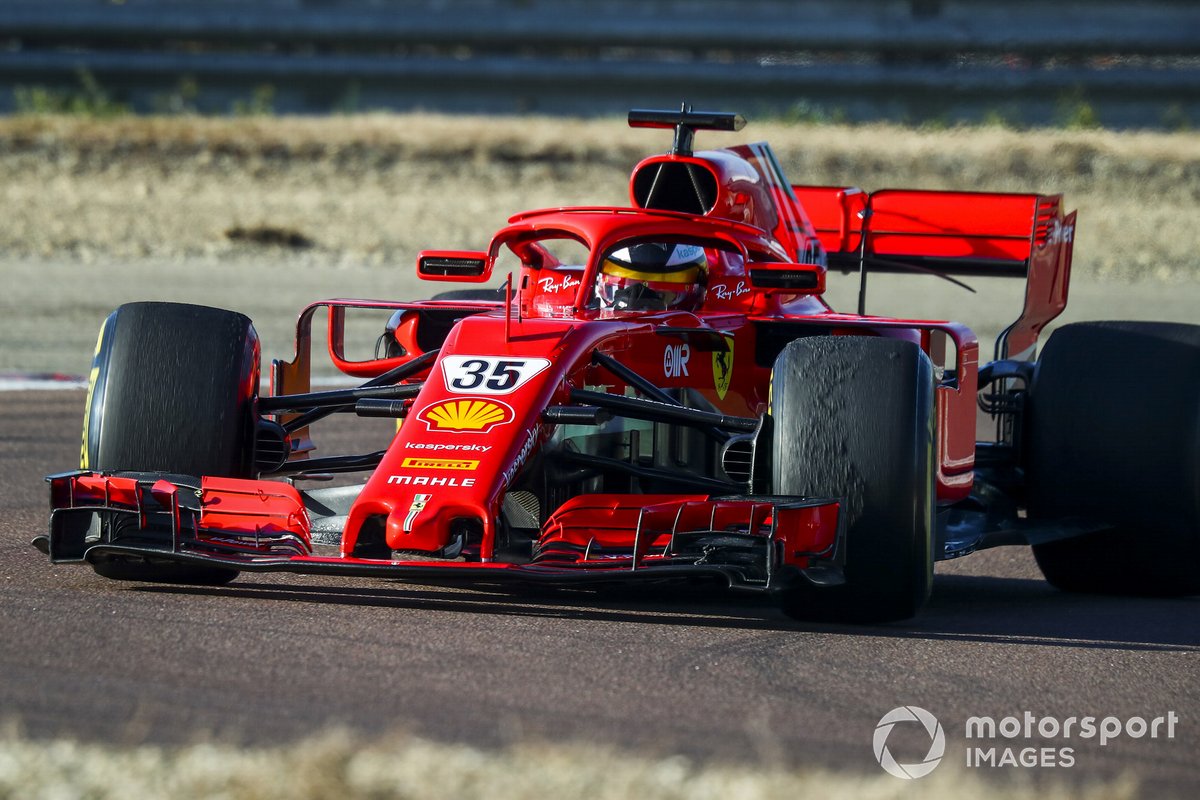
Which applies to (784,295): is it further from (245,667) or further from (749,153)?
(245,667)

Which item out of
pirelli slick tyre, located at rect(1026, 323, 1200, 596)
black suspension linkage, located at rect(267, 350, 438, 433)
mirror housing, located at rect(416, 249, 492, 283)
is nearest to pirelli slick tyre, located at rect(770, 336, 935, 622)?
pirelli slick tyre, located at rect(1026, 323, 1200, 596)

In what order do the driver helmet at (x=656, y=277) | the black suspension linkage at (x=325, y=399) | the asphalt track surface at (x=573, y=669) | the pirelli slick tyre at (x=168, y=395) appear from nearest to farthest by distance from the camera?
the asphalt track surface at (x=573, y=669), the pirelli slick tyre at (x=168, y=395), the black suspension linkage at (x=325, y=399), the driver helmet at (x=656, y=277)

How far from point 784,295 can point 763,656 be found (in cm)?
307

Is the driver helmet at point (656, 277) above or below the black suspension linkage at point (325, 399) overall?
above

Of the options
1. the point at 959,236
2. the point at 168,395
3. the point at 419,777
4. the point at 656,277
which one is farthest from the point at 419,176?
the point at 419,777

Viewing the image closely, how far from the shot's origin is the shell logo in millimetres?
6398


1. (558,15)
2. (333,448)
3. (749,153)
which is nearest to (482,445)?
(749,153)

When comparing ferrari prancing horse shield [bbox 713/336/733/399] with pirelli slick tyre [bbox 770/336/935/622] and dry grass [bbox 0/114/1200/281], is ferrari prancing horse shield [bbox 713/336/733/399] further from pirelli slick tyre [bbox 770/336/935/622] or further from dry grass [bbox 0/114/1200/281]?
dry grass [bbox 0/114/1200/281]

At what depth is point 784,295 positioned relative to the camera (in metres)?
8.45

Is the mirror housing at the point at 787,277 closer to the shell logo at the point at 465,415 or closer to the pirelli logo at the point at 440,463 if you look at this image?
the shell logo at the point at 465,415

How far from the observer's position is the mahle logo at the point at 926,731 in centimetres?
436

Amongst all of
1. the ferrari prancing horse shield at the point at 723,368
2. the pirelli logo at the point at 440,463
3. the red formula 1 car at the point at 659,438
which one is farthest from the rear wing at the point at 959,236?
the pirelli logo at the point at 440,463

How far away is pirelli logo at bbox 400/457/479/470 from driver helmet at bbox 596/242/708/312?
1807mm

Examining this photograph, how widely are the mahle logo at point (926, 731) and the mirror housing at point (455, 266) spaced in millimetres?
3218
